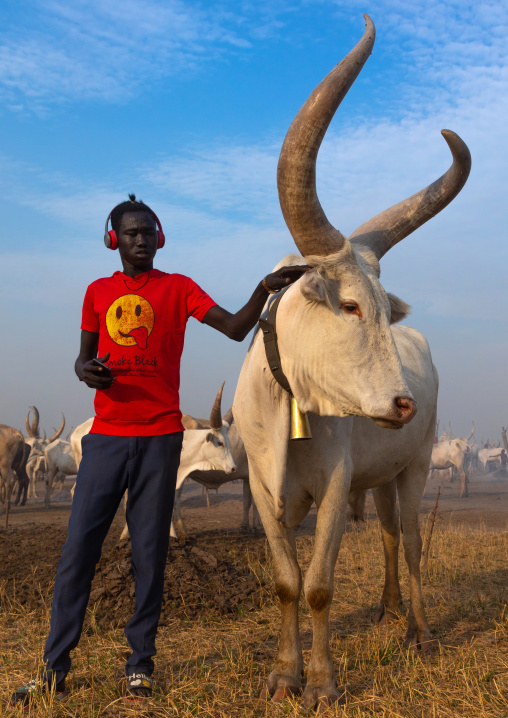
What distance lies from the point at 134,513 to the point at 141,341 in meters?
0.90

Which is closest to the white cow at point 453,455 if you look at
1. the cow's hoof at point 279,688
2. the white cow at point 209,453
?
the white cow at point 209,453

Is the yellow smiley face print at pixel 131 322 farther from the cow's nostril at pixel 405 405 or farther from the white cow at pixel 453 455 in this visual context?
the white cow at pixel 453 455

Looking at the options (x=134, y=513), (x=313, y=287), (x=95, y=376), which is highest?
(x=313, y=287)

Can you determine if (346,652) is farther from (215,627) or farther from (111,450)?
(111,450)

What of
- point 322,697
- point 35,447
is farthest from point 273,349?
point 35,447

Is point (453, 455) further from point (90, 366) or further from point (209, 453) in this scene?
point (90, 366)

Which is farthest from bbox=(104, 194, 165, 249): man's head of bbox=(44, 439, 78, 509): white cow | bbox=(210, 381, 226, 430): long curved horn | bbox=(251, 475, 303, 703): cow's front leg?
bbox=(44, 439, 78, 509): white cow

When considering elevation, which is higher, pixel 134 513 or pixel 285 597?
pixel 134 513

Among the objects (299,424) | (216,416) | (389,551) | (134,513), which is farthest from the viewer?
(216,416)

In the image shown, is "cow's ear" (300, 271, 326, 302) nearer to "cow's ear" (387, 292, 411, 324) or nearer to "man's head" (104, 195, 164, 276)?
"cow's ear" (387, 292, 411, 324)

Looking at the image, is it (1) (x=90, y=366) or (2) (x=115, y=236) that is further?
(2) (x=115, y=236)

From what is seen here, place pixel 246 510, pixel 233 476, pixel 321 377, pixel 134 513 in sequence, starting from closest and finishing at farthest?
pixel 321 377, pixel 134 513, pixel 233 476, pixel 246 510

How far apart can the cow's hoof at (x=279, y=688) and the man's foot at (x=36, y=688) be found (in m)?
1.03

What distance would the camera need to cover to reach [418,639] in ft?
14.8
